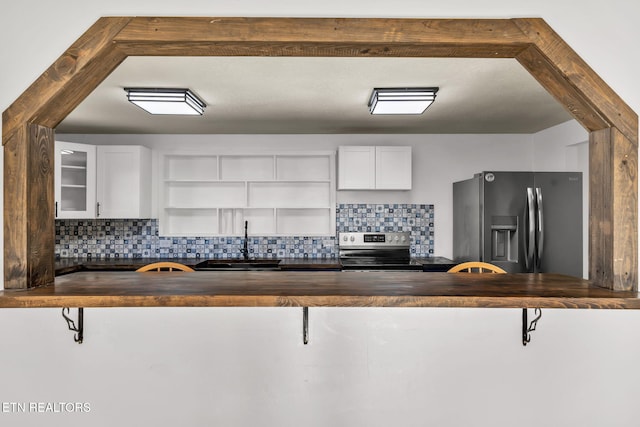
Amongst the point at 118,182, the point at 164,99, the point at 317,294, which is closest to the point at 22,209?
the point at 317,294

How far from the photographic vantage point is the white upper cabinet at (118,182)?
4.37 meters

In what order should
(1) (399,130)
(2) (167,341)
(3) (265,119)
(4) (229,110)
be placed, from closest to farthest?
1. (2) (167,341)
2. (4) (229,110)
3. (3) (265,119)
4. (1) (399,130)

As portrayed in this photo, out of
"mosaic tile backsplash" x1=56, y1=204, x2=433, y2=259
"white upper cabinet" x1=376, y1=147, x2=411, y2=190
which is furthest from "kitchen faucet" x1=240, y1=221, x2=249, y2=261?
"white upper cabinet" x1=376, y1=147, x2=411, y2=190

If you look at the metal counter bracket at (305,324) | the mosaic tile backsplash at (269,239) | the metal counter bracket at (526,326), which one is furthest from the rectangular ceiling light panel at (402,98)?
the metal counter bracket at (305,324)

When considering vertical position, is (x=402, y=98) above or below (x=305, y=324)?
above

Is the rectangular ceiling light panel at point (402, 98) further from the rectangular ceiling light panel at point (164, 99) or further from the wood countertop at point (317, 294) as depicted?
the wood countertop at point (317, 294)

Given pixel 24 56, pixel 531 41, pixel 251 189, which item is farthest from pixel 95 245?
pixel 531 41

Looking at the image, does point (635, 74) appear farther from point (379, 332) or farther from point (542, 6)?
point (379, 332)

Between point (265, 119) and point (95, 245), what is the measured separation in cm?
251

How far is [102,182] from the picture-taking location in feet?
14.4

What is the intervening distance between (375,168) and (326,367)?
282cm

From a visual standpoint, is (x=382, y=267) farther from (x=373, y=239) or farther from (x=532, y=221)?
(x=532, y=221)

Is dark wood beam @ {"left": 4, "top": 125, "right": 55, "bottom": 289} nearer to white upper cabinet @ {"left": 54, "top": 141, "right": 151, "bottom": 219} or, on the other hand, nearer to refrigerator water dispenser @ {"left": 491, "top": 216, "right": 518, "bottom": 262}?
white upper cabinet @ {"left": 54, "top": 141, "right": 151, "bottom": 219}

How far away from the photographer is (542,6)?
61.7 inches
